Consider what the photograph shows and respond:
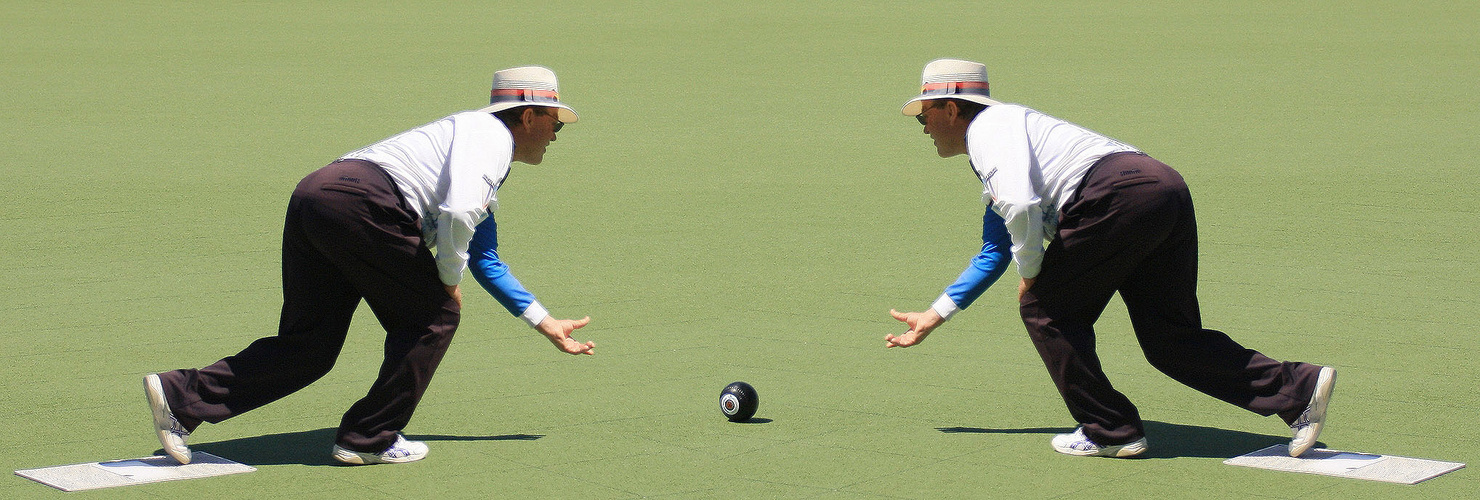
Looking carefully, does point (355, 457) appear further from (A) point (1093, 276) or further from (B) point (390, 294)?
(A) point (1093, 276)

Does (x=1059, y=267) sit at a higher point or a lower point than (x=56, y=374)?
higher

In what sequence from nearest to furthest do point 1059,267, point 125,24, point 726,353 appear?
1. point 1059,267
2. point 726,353
3. point 125,24

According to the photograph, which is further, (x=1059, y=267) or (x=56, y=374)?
(x=56, y=374)

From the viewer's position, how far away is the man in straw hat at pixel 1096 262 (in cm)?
561

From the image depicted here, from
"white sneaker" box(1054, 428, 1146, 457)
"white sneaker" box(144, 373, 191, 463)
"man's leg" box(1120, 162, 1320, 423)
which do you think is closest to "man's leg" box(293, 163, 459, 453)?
"white sneaker" box(144, 373, 191, 463)

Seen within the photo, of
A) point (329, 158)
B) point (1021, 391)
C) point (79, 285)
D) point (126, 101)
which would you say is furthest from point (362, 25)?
point (1021, 391)

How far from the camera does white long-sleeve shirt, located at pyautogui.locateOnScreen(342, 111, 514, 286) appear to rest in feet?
18.1

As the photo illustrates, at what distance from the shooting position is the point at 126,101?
1577cm

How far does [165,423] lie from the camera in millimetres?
5621

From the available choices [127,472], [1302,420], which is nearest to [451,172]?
[127,472]

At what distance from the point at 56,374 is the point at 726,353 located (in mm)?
3168

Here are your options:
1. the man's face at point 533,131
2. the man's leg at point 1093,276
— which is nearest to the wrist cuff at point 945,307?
the man's leg at point 1093,276

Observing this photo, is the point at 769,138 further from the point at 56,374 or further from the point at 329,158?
the point at 56,374

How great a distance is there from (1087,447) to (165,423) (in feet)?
11.1
